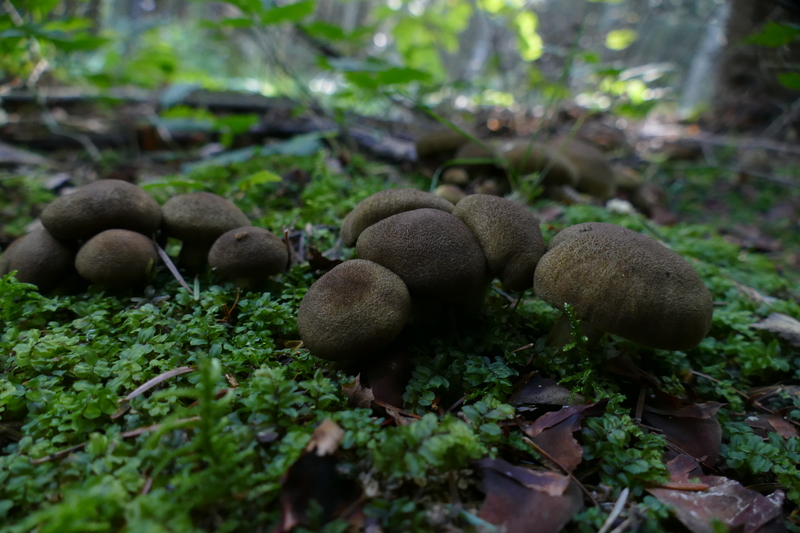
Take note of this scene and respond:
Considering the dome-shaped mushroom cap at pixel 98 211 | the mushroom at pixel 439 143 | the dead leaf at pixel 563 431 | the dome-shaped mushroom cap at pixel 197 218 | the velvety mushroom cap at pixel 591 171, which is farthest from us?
the velvety mushroom cap at pixel 591 171

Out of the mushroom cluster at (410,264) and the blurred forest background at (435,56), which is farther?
the blurred forest background at (435,56)

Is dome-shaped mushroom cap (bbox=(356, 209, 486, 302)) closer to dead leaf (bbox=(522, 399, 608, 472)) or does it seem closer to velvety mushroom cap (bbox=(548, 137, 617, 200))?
dead leaf (bbox=(522, 399, 608, 472))

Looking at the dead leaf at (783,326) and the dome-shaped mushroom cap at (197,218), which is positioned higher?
the dome-shaped mushroom cap at (197,218)

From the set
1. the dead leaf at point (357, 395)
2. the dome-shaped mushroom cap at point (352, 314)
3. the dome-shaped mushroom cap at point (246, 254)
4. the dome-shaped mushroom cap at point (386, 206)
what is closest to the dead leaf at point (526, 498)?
the dead leaf at point (357, 395)

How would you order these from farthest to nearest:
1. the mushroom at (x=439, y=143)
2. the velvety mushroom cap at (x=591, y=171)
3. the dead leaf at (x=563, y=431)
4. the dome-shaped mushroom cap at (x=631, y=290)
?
1. the velvety mushroom cap at (x=591, y=171)
2. the mushroom at (x=439, y=143)
3. the dome-shaped mushroom cap at (x=631, y=290)
4. the dead leaf at (x=563, y=431)

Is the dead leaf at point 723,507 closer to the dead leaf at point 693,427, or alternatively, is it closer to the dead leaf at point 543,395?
the dead leaf at point 693,427

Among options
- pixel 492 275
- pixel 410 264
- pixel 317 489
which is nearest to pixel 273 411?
pixel 317 489

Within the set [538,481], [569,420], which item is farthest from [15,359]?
[569,420]

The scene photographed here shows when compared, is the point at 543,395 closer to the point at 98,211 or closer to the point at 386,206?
the point at 386,206
